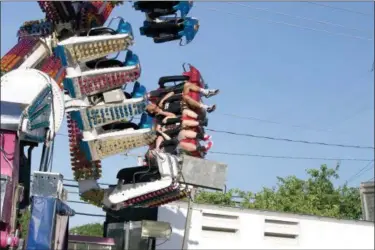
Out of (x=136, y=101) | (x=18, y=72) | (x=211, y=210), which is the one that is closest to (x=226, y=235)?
(x=211, y=210)

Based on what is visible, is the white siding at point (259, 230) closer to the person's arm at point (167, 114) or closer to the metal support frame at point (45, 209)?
the person's arm at point (167, 114)

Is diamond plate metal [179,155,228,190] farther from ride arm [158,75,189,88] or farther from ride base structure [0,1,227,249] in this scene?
ride arm [158,75,189,88]

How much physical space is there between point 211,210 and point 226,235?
680 mm

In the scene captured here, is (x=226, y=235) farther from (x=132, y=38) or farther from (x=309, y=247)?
(x=132, y=38)

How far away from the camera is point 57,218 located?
32.8 feet

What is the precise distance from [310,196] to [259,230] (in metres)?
16.0

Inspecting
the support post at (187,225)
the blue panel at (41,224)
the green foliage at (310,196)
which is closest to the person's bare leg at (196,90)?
the support post at (187,225)

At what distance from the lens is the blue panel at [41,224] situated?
9.30 meters

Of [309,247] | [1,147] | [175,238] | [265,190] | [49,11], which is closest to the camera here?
[1,147]

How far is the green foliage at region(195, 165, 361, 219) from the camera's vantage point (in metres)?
29.6

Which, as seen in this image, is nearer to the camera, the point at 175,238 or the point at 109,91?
the point at 109,91

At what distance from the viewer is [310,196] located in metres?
29.7

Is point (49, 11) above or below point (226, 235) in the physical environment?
above

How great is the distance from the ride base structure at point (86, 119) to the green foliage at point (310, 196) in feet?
59.2
